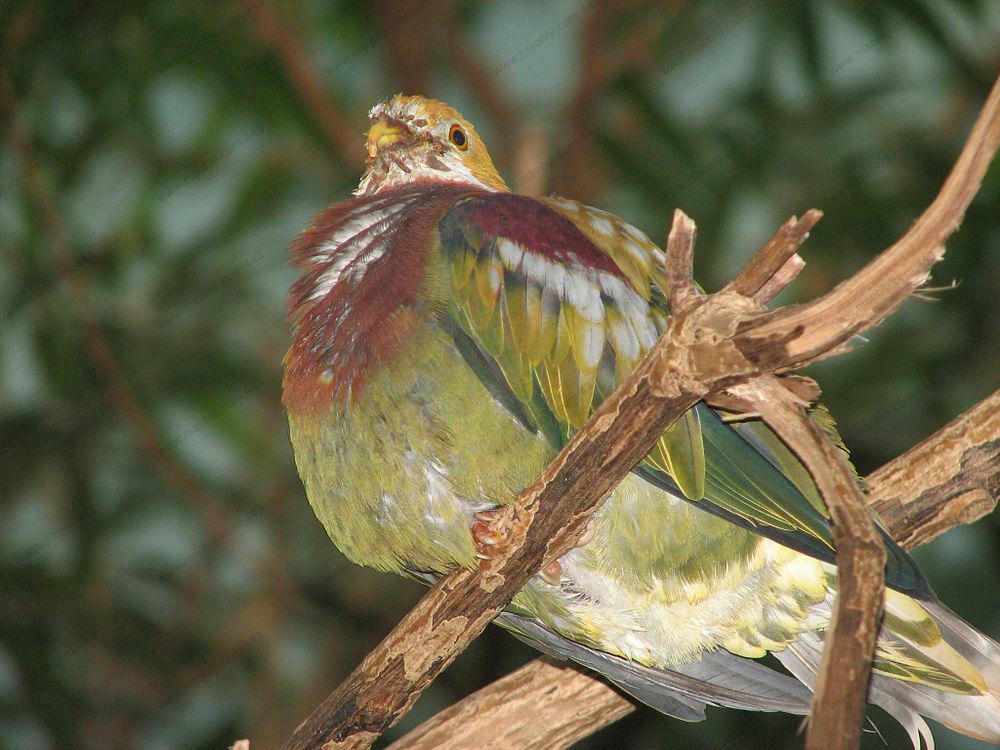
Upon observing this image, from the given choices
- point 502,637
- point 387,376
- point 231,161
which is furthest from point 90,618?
point 387,376

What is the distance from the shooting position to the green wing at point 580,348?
2.38m

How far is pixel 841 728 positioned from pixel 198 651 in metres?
4.84

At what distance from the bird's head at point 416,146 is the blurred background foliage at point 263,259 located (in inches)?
71.5

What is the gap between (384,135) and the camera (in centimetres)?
Answer: 330

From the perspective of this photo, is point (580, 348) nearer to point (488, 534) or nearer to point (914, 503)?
point (488, 534)

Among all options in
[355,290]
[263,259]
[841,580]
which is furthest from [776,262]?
[263,259]

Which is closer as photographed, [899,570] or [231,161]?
[899,570]

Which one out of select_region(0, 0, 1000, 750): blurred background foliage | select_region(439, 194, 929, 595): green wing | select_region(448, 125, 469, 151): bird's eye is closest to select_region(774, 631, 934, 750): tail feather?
select_region(439, 194, 929, 595): green wing

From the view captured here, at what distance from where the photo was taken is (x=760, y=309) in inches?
73.5

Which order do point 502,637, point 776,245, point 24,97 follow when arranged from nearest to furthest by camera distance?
point 776,245, point 24,97, point 502,637

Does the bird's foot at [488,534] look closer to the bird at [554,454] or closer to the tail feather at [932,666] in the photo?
the bird at [554,454]

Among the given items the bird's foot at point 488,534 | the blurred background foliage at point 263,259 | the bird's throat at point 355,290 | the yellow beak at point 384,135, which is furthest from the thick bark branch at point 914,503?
the blurred background foliage at point 263,259

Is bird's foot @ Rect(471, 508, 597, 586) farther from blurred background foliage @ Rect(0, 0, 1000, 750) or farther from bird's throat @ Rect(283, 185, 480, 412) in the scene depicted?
blurred background foliage @ Rect(0, 0, 1000, 750)

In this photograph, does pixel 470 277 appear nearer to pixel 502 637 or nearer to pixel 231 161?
pixel 502 637
